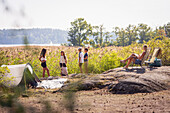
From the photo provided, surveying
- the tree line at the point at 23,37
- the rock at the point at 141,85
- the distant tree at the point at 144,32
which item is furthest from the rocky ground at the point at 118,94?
the distant tree at the point at 144,32

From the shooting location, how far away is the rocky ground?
55 cm

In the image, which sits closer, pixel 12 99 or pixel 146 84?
pixel 12 99

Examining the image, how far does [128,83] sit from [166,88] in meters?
1.05

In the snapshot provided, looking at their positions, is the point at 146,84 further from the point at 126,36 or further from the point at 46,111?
the point at 126,36

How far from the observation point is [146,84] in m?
5.04


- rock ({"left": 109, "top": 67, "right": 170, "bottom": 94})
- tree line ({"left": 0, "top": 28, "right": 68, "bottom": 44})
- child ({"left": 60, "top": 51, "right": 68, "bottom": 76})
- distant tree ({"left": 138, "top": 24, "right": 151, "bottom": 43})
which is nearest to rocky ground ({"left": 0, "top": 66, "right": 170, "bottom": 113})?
rock ({"left": 109, "top": 67, "right": 170, "bottom": 94})

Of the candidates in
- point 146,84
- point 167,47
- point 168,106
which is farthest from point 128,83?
point 167,47

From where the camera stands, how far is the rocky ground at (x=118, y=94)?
55cm

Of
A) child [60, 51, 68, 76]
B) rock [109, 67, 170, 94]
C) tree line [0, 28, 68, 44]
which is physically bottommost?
rock [109, 67, 170, 94]

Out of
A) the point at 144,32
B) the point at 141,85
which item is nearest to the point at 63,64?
the point at 141,85

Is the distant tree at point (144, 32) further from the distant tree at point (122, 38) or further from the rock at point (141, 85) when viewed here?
the rock at point (141, 85)

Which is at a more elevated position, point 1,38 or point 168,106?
point 1,38

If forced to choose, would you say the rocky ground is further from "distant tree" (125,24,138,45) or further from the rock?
"distant tree" (125,24,138,45)

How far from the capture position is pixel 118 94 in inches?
191
